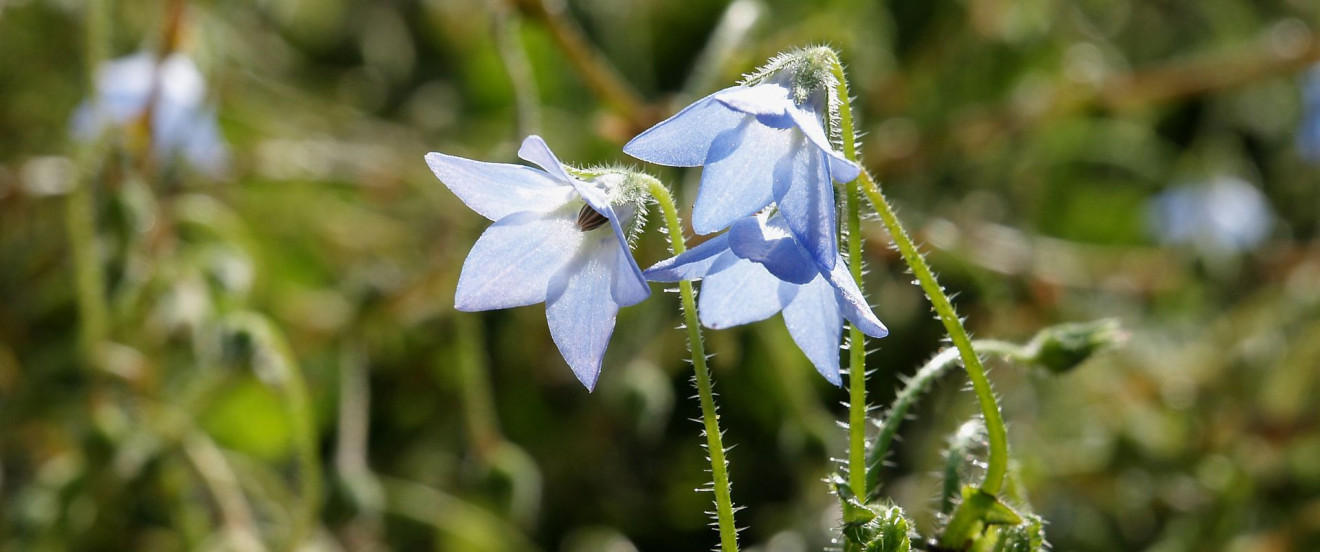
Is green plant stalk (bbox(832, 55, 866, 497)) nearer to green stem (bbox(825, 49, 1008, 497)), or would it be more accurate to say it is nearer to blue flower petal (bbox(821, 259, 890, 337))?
green stem (bbox(825, 49, 1008, 497))

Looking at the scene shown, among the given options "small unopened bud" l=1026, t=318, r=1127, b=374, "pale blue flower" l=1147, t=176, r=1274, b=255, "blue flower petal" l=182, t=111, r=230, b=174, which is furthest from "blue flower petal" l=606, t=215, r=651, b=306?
"pale blue flower" l=1147, t=176, r=1274, b=255

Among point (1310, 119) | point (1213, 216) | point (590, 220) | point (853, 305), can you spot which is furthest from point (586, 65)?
point (1310, 119)

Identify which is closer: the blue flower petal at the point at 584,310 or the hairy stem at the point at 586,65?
the blue flower petal at the point at 584,310

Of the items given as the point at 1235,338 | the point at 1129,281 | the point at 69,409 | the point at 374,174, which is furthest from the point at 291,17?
the point at 1235,338

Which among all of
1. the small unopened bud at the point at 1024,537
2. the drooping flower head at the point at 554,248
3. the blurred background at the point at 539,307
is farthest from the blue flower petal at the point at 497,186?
the blurred background at the point at 539,307

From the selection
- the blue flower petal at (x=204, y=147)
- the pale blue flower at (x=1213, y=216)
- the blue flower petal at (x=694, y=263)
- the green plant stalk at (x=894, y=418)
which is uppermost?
the blue flower petal at (x=204, y=147)

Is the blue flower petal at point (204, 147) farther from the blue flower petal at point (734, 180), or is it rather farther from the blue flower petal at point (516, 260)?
the blue flower petal at point (734, 180)

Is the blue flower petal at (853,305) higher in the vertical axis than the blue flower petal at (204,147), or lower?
lower
